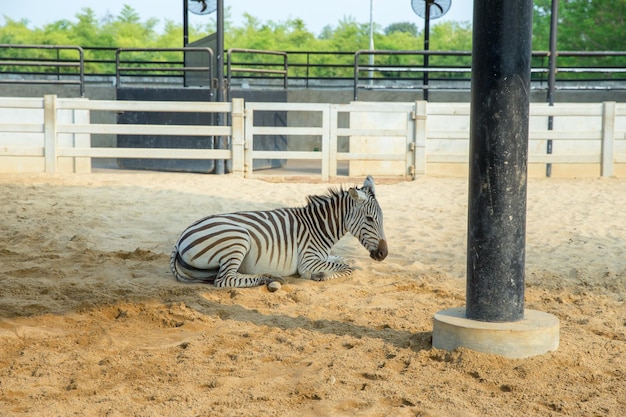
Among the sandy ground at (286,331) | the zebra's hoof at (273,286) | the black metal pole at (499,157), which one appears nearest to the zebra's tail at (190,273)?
the sandy ground at (286,331)

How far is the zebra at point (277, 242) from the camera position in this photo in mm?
6457

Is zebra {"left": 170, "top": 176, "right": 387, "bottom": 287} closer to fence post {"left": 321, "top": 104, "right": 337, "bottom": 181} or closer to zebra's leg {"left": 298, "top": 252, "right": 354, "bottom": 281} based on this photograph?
zebra's leg {"left": 298, "top": 252, "right": 354, "bottom": 281}

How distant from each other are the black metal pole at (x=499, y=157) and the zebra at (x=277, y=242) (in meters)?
2.19

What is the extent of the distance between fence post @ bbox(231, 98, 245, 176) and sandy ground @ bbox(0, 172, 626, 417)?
4.38 metres

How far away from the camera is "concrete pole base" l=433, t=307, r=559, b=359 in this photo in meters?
4.48

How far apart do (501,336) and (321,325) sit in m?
1.37

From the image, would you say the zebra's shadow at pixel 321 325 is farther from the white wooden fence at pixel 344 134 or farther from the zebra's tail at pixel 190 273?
the white wooden fence at pixel 344 134

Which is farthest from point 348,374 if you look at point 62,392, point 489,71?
point 489,71

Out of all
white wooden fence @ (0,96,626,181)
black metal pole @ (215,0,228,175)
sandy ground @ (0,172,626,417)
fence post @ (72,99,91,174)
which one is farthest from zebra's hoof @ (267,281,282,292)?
fence post @ (72,99,91,174)

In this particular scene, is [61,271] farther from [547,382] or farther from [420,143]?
[420,143]

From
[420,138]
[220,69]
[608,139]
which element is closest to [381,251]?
[420,138]

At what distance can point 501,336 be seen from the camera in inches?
177

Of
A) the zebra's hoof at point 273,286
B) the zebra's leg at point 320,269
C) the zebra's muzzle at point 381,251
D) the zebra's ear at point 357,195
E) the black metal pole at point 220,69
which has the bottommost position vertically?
the zebra's hoof at point 273,286

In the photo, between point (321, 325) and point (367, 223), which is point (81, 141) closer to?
point (367, 223)
